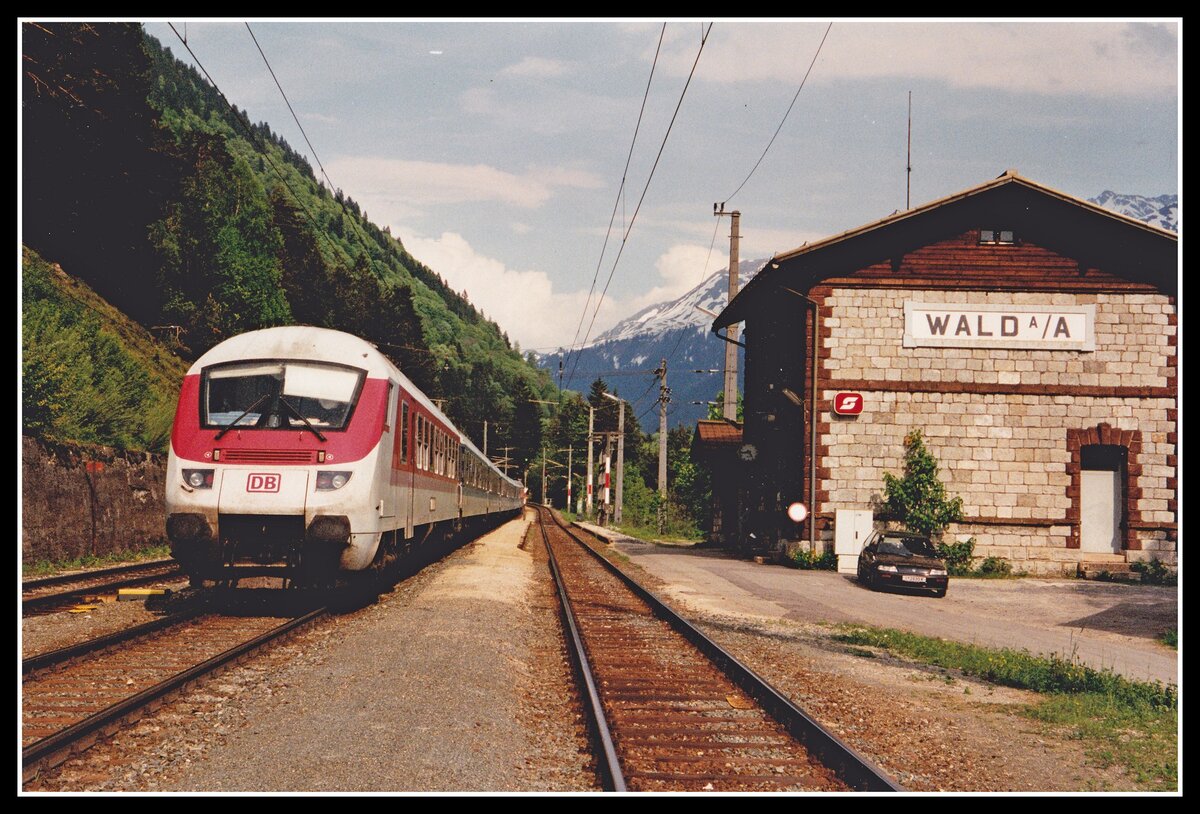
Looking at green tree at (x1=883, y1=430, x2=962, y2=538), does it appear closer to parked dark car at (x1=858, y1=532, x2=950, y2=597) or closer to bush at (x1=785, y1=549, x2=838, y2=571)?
bush at (x1=785, y1=549, x2=838, y2=571)

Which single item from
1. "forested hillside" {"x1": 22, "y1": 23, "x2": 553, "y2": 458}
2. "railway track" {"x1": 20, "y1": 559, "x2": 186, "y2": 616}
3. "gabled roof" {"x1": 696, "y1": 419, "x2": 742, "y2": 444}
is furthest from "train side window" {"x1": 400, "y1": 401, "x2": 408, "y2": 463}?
"gabled roof" {"x1": 696, "y1": 419, "x2": 742, "y2": 444}

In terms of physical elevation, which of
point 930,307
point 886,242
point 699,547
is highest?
point 886,242

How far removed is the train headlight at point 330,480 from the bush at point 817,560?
15.4 metres

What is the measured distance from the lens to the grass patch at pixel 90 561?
17156mm

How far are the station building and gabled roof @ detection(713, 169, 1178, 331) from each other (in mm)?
34

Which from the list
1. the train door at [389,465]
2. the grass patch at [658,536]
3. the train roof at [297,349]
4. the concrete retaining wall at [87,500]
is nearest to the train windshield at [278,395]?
the train roof at [297,349]

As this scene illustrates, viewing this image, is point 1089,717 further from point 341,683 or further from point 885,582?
point 885,582

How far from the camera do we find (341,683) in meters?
8.73

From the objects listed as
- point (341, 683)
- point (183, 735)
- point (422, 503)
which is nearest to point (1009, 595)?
point (422, 503)

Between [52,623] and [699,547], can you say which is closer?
[52,623]

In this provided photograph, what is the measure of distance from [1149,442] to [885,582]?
9128 mm

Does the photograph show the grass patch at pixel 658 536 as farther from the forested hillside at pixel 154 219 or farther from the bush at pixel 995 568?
the bush at pixel 995 568

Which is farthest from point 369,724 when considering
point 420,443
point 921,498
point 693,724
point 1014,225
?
point 1014,225
